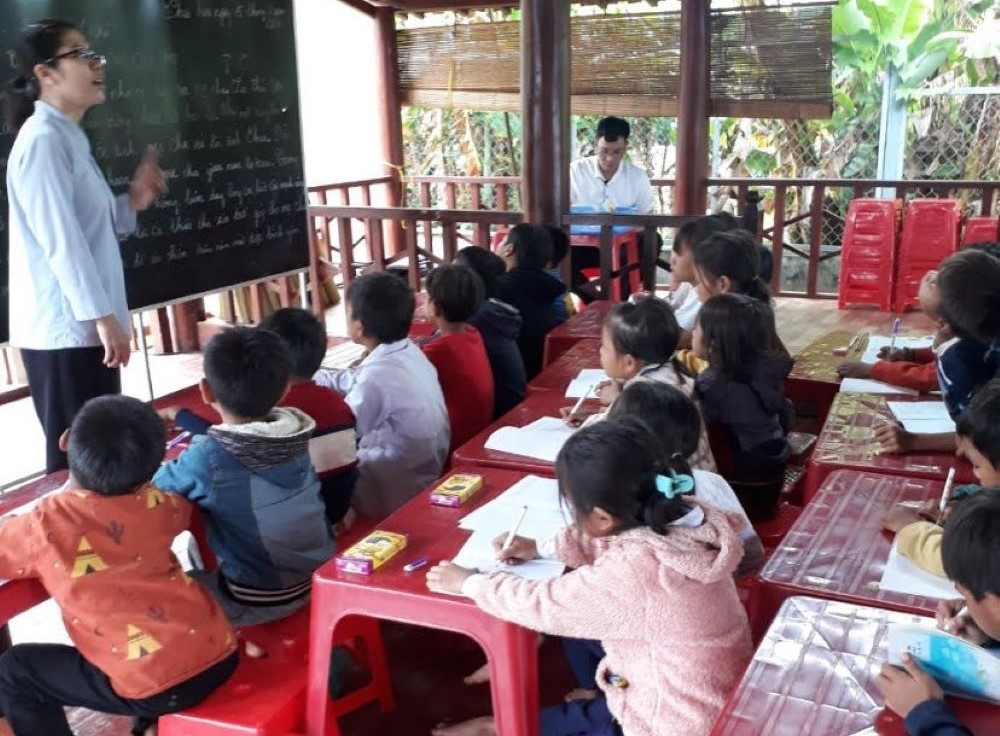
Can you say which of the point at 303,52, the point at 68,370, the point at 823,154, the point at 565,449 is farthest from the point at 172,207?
the point at 823,154

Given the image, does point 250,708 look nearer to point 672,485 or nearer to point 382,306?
point 672,485

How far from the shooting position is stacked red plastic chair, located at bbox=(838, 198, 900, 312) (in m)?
5.43

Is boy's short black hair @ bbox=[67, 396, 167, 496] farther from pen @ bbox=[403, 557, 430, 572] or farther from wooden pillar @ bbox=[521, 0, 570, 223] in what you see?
wooden pillar @ bbox=[521, 0, 570, 223]

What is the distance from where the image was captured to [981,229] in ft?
17.1

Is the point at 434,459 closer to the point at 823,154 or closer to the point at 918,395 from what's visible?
the point at 918,395

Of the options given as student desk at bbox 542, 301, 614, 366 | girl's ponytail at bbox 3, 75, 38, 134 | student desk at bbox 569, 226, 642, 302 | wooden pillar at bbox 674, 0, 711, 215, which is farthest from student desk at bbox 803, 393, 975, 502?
wooden pillar at bbox 674, 0, 711, 215

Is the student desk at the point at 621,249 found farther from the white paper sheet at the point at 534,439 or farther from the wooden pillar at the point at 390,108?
the white paper sheet at the point at 534,439

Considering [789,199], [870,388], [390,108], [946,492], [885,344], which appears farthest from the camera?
[789,199]

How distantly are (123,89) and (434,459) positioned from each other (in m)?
1.67

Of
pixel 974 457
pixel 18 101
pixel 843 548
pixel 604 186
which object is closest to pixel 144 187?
pixel 18 101

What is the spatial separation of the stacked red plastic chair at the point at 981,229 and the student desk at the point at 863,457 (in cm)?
348

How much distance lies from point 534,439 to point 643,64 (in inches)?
174

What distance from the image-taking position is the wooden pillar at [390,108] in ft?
21.5

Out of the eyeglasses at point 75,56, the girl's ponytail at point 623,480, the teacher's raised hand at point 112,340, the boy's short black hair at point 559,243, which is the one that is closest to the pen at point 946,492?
the girl's ponytail at point 623,480
